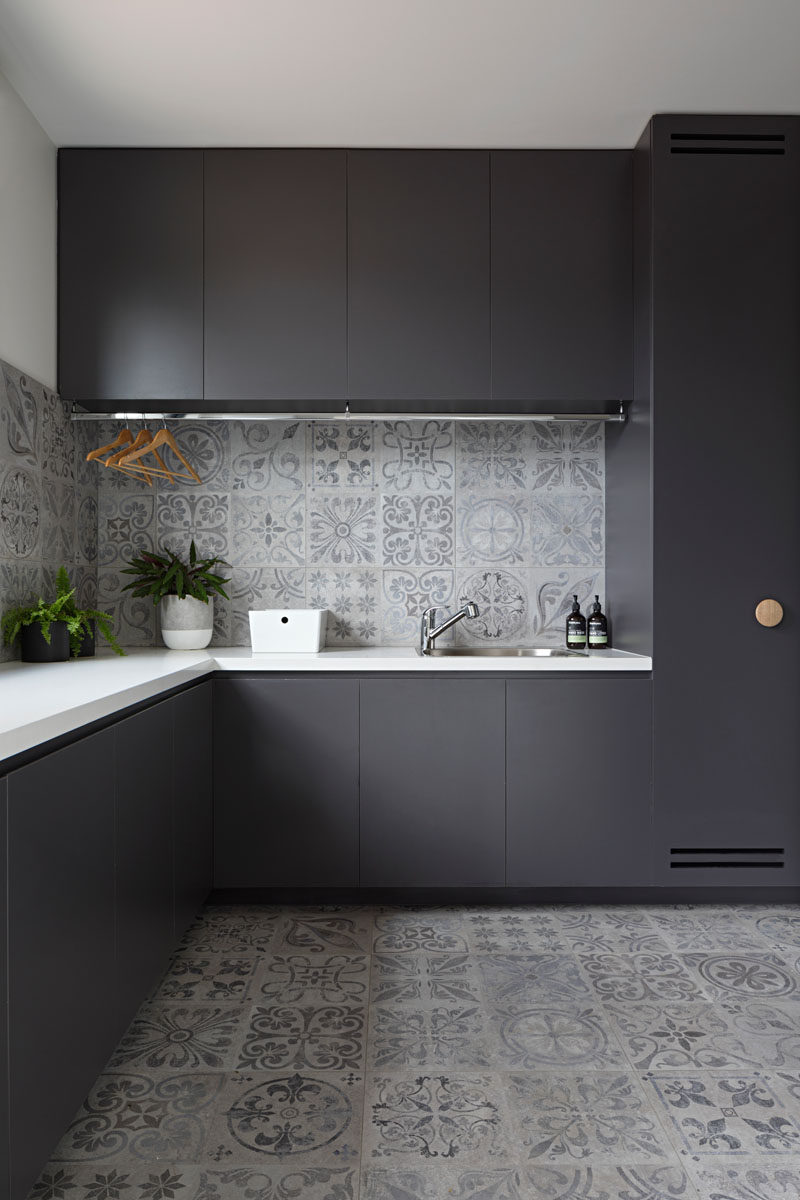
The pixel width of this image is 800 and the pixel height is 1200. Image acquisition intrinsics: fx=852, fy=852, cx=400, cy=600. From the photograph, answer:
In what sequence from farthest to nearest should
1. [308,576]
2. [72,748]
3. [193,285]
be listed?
[308,576]
[193,285]
[72,748]

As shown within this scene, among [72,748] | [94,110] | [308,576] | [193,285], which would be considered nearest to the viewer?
→ [72,748]

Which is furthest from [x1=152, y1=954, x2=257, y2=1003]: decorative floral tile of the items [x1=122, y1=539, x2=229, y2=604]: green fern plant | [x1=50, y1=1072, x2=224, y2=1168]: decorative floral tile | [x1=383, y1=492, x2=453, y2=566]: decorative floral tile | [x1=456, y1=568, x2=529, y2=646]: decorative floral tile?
[x1=383, y1=492, x2=453, y2=566]: decorative floral tile

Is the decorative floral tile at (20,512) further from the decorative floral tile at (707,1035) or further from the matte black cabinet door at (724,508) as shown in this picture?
the decorative floral tile at (707,1035)

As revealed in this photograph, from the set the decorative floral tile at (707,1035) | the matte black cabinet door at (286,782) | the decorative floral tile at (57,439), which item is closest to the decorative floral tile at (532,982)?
the decorative floral tile at (707,1035)

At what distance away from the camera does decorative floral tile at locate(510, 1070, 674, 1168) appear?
5.27ft

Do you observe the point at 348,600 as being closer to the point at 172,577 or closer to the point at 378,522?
the point at 378,522

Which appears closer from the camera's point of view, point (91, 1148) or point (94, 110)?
point (91, 1148)

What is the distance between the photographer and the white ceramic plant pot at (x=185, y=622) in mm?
3170

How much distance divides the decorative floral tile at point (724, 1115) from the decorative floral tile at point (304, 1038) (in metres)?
0.67

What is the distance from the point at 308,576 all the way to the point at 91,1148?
2128 mm

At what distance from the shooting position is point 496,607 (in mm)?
3428

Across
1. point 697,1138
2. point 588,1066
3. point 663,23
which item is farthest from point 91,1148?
point 663,23

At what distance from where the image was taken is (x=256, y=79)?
8.38 ft

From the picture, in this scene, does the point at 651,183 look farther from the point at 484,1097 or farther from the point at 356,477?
the point at 484,1097
